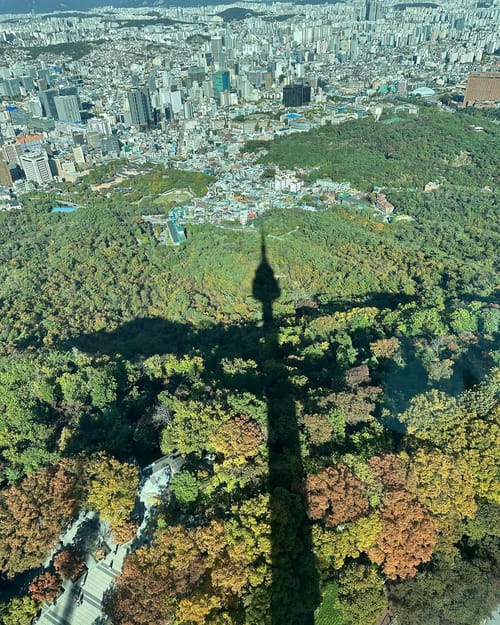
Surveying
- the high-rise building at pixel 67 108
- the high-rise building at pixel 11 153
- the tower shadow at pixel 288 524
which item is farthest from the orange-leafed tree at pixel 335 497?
the high-rise building at pixel 67 108

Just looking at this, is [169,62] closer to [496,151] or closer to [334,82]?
[334,82]

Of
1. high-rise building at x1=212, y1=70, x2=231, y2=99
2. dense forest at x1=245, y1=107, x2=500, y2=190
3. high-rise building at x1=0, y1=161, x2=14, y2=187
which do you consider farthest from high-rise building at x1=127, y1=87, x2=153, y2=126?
dense forest at x1=245, y1=107, x2=500, y2=190

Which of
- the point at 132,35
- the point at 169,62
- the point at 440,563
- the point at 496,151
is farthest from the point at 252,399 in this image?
the point at 132,35

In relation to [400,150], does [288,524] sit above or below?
above

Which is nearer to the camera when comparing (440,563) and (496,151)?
(440,563)

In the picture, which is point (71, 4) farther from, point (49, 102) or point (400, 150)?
point (400, 150)

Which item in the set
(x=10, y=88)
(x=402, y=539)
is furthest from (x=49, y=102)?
(x=402, y=539)

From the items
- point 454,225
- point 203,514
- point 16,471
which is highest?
point 203,514

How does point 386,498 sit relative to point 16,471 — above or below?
above
